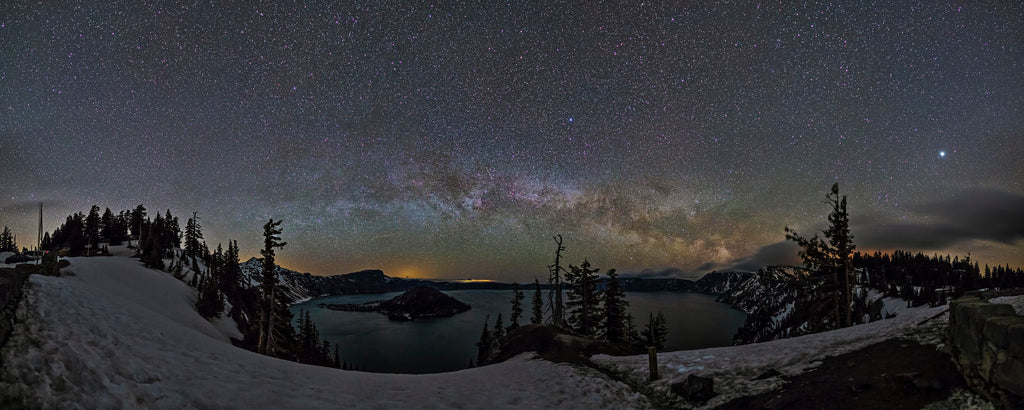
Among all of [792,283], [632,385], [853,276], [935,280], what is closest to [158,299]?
Result: [632,385]

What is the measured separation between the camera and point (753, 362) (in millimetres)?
12500

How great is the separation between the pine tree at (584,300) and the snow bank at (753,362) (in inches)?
1042

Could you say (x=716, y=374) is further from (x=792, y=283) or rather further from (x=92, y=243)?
(x=92, y=243)

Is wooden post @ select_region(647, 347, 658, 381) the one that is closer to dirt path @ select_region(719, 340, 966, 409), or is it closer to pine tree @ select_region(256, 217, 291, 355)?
dirt path @ select_region(719, 340, 966, 409)

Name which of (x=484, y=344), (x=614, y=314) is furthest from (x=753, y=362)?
(x=484, y=344)

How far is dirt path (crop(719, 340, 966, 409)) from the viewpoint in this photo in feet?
26.4

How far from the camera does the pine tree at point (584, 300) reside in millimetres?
41250

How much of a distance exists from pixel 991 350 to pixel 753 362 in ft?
20.7

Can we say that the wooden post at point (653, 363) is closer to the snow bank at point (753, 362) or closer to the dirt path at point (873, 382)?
the snow bank at point (753, 362)

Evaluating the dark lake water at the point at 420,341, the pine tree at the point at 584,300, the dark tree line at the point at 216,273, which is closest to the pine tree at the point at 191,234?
the dark tree line at the point at 216,273

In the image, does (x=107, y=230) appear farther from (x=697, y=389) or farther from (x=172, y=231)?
(x=697, y=389)

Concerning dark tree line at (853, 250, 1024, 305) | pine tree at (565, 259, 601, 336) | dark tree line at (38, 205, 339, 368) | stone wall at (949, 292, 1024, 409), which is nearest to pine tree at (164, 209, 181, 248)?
dark tree line at (38, 205, 339, 368)

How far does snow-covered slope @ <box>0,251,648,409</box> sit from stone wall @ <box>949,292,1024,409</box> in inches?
294

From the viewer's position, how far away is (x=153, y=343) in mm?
10250
